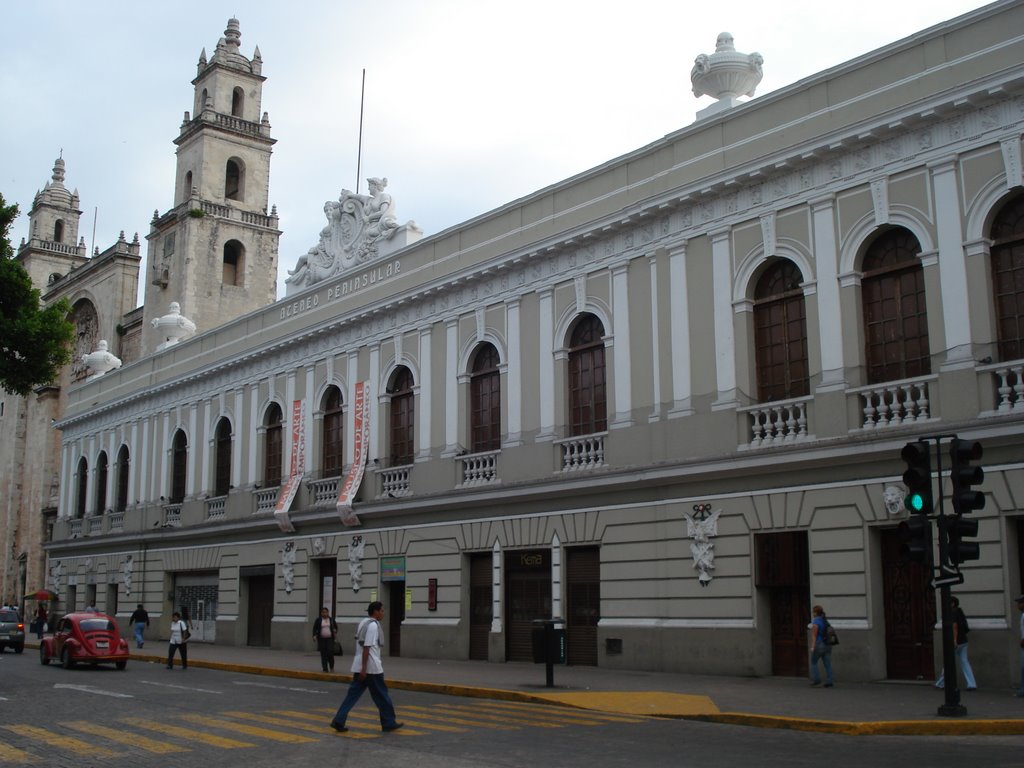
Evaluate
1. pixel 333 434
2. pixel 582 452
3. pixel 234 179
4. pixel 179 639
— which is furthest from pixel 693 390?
pixel 234 179

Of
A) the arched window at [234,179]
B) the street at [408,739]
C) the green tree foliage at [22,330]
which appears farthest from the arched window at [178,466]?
the street at [408,739]

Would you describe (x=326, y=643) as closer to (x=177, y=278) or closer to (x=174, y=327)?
(x=174, y=327)

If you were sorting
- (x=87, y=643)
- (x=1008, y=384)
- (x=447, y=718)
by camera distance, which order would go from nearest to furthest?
(x=447, y=718)
(x=1008, y=384)
(x=87, y=643)

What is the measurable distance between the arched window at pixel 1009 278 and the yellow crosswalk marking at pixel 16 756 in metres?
15.0

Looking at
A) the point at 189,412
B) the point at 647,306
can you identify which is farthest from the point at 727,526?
the point at 189,412

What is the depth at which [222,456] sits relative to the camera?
129 ft

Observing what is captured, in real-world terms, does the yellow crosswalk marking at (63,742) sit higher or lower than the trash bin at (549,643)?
lower

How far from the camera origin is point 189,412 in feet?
136

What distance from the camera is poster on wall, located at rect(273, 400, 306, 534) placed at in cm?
3381

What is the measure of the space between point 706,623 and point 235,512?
20.7 metres

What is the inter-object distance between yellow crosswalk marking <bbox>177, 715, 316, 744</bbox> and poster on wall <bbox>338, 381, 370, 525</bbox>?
1545 centimetres

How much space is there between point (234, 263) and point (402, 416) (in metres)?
30.8

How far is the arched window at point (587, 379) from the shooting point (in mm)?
25031

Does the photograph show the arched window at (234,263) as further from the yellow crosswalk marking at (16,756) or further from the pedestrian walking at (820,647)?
the yellow crosswalk marking at (16,756)
